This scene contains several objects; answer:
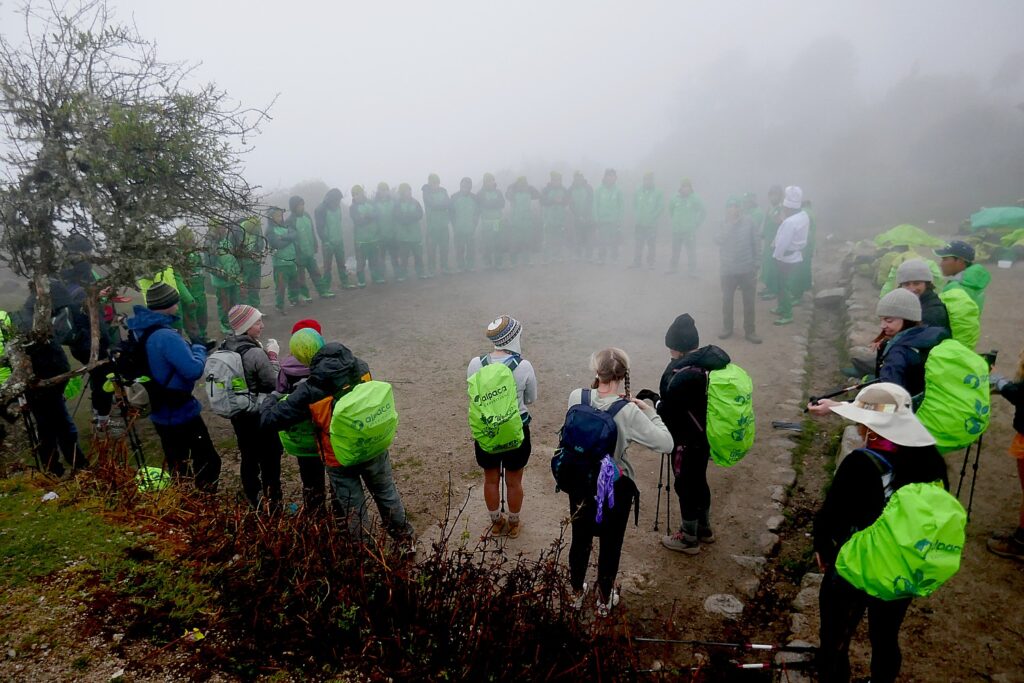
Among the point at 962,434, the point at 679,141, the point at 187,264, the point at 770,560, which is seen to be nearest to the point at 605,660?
the point at 770,560

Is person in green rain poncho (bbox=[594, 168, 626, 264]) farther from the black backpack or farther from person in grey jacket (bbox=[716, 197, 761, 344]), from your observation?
the black backpack

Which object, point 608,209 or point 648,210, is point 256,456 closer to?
point 648,210

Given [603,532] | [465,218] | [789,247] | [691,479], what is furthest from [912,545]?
[465,218]

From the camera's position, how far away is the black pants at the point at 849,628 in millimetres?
2545

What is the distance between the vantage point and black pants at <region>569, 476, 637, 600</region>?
3195 millimetres

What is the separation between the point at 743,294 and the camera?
27.5 feet

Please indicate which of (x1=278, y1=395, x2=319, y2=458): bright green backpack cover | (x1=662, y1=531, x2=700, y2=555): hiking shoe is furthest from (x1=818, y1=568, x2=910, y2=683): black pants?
(x1=278, y1=395, x2=319, y2=458): bright green backpack cover

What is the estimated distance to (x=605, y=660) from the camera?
2.45 meters

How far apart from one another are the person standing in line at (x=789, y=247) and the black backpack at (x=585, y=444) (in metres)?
7.01

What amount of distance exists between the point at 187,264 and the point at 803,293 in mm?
10080

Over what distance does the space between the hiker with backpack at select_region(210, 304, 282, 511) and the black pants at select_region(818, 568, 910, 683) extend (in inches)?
133

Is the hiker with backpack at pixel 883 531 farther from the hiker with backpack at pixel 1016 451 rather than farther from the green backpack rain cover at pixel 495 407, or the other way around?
the green backpack rain cover at pixel 495 407

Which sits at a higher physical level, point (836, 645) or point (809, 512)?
point (836, 645)

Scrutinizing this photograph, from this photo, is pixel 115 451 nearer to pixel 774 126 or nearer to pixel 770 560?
pixel 770 560
